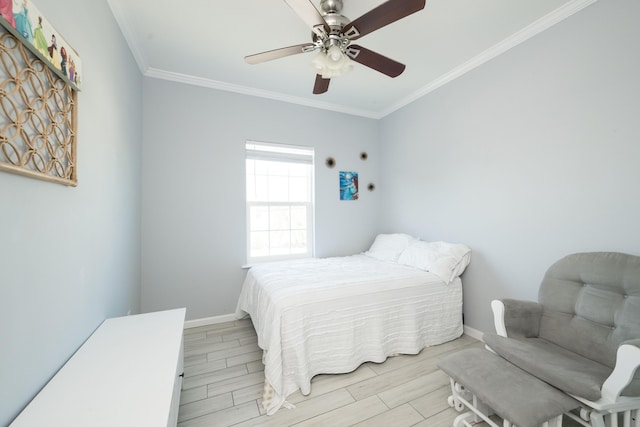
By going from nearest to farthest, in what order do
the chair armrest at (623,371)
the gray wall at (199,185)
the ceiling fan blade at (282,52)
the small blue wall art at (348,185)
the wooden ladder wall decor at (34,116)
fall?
the wooden ladder wall decor at (34,116) → the chair armrest at (623,371) → the ceiling fan blade at (282,52) → the gray wall at (199,185) → the small blue wall art at (348,185)

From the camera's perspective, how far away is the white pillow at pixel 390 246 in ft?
10.3

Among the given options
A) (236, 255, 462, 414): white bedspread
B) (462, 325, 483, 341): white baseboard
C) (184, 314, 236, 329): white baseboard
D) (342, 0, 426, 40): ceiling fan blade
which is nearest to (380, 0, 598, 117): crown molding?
(342, 0, 426, 40): ceiling fan blade

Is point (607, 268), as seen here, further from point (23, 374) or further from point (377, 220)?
point (23, 374)

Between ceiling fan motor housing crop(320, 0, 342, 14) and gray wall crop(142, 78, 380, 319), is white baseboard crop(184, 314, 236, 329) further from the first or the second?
ceiling fan motor housing crop(320, 0, 342, 14)

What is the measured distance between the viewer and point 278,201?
3.35 metres

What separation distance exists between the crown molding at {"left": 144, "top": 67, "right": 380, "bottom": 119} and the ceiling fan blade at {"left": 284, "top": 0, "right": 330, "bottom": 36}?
70.1 inches

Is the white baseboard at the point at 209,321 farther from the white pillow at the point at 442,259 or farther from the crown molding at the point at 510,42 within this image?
the crown molding at the point at 510,42

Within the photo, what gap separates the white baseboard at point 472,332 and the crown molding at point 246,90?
315 centimetres

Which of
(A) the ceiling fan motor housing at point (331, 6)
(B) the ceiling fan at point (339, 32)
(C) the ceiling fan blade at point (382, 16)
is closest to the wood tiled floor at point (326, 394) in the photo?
(B) the ceiling fan at point (339, 32)

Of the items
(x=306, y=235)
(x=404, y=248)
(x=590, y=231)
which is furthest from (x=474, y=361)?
(x=306, y=235)

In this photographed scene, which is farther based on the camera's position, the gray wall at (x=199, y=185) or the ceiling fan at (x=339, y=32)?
the gray wall at (x=199, y=185)

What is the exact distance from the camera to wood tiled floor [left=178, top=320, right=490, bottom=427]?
156cm

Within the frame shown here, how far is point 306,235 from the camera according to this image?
353cm

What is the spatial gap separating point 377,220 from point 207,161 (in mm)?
2596
